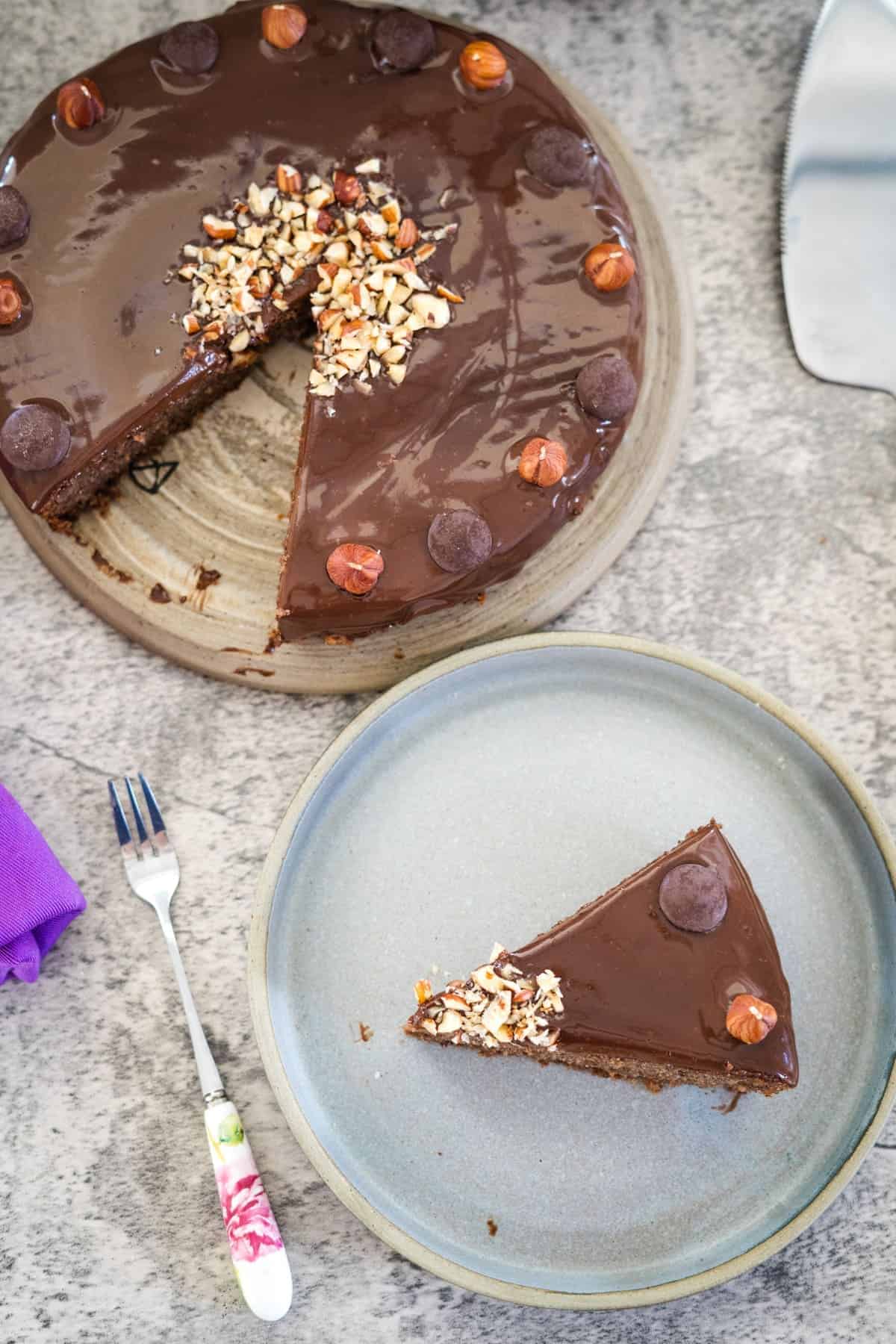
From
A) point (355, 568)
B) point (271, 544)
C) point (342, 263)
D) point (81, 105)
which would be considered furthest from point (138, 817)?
point (81, 105)

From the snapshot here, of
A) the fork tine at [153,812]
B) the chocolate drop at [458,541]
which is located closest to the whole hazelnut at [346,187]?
the chocolate drop at [458,541]

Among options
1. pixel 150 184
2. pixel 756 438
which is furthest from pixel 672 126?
pixel 150 184

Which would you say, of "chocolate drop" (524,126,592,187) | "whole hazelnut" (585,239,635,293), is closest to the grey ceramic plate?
"whole hazelnut" (585,239,635,293)

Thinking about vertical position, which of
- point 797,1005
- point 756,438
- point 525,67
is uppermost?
point 525,67

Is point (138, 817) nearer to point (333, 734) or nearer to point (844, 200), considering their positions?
point (333, 734)

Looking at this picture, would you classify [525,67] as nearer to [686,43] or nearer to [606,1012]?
[686,43]

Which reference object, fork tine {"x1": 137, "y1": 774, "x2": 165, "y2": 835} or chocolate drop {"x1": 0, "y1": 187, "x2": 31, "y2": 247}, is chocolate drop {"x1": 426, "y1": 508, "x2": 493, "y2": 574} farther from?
chocolate drop {"x1": 0, "y1": 187, "x2": 31, "y2": 247}
